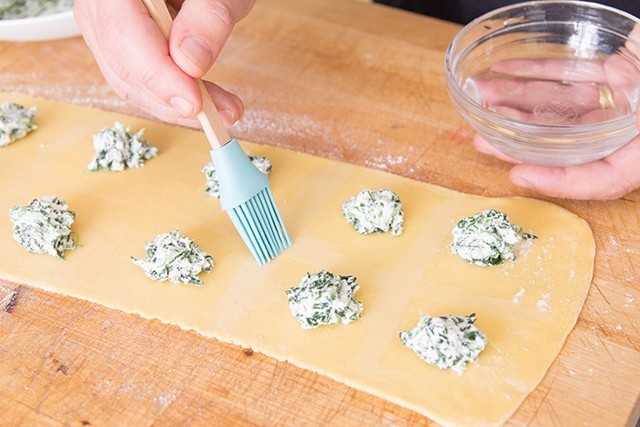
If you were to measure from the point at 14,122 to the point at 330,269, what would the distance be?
4.51ft

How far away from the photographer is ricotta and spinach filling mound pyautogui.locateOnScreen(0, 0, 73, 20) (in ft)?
9.94

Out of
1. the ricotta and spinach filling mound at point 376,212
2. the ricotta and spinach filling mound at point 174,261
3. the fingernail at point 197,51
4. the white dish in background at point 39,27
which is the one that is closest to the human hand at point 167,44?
the fingernail at point 197,51

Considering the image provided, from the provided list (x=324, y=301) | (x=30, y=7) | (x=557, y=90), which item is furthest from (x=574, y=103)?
(x=30, y=7)

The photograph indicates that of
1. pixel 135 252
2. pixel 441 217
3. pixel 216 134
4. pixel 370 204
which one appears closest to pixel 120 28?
pixel 216 134

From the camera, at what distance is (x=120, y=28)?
1944mm

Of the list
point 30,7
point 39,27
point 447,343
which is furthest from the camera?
point 30,7

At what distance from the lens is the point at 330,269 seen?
1.98 metres

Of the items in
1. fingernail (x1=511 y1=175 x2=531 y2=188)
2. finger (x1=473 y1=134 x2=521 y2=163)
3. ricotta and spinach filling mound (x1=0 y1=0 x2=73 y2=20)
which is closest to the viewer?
fingernail (x1=511 y1=175 x2=531 y2=188)

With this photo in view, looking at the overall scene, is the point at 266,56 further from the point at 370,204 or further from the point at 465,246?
the point at 465,246

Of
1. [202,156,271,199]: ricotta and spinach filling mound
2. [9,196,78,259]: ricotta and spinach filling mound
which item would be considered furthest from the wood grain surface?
[202,156,271,199]: ricotta and spinach filling mound

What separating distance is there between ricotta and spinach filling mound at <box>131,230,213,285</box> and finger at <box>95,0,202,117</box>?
39 cm

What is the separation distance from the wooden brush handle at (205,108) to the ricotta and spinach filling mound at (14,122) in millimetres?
→ 896

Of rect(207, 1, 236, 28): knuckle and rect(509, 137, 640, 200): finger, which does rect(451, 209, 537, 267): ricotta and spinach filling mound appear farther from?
rect(207, 1, 236, 28): knuckle

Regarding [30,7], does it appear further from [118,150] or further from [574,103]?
[574,103]
